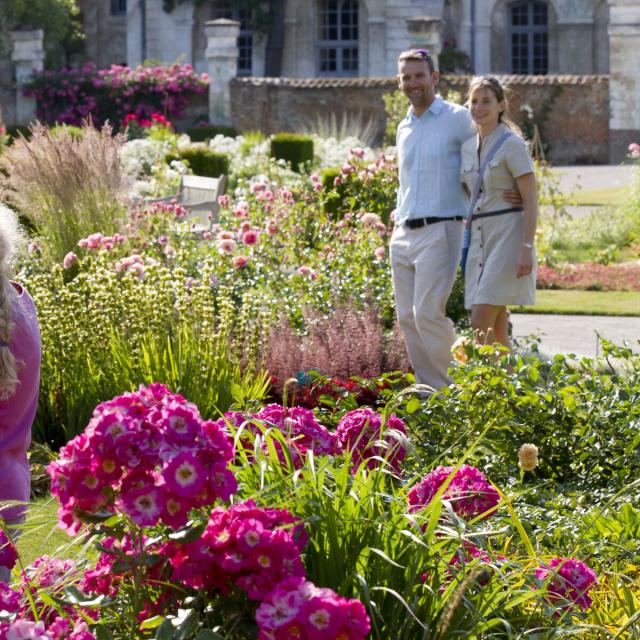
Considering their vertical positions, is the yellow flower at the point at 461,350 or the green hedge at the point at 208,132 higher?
the green hedge at the point at 208,132

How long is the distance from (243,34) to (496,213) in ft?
100

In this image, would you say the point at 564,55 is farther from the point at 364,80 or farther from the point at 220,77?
the point at 220,77

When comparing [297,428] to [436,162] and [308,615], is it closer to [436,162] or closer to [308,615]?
[308,615]

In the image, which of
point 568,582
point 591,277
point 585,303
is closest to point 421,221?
point 568,582

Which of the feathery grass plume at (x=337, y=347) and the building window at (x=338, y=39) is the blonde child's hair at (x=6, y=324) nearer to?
the feathery grass plume at (x=337, y=347)

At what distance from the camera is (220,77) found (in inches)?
1123

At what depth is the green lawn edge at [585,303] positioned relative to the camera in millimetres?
10445

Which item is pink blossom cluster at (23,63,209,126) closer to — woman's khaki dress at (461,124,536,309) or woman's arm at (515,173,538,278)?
woman's khaki dress at (461,124,536,309)

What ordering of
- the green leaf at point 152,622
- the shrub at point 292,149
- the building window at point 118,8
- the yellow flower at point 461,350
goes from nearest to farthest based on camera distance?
the green leaf at point 152,622 < the yellow flower at point 461,350 < the shrub at point 292,149 < the building window at point 118,8

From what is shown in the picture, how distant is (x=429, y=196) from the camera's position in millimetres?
6164

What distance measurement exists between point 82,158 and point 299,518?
6.47 metres

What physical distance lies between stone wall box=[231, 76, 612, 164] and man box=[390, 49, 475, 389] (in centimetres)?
2045

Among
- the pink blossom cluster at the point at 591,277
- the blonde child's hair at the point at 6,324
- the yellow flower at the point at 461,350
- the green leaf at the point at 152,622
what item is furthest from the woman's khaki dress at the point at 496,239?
the pink blossom cluster at the point at 591,277

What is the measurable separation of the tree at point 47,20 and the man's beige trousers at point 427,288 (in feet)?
86.2
